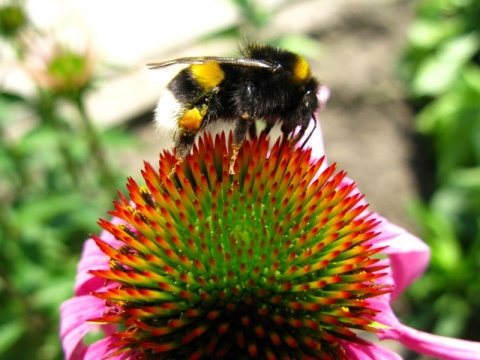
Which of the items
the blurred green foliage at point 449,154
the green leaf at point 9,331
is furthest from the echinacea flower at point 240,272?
the blurred green foliage at point 449,154

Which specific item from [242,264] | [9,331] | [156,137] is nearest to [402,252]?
[242,264]

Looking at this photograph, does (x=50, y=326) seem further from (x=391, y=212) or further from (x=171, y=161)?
(x=391, y=212)

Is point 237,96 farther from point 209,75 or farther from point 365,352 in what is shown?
point 365,352

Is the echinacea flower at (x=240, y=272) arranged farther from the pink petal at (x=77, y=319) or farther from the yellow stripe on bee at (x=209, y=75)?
the yellow stripe on bee at (x=209, y=75)

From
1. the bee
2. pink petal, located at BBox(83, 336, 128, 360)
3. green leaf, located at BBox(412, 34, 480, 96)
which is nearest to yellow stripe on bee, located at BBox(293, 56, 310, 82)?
the bee

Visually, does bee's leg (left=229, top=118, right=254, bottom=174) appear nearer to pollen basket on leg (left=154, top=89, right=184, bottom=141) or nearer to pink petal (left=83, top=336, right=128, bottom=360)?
pollen basket on leg (left=154, top=89, right=184, bottom=141)

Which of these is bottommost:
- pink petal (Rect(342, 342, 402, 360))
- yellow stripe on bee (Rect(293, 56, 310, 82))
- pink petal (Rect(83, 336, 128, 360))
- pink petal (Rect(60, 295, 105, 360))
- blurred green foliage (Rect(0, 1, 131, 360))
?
pink petal (Rect(342, 342, 402, 360))

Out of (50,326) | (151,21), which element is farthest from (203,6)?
(50,326)
